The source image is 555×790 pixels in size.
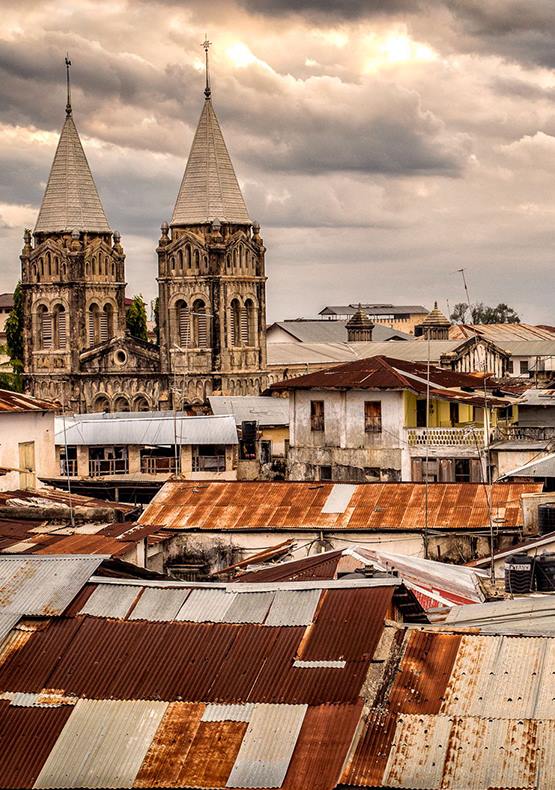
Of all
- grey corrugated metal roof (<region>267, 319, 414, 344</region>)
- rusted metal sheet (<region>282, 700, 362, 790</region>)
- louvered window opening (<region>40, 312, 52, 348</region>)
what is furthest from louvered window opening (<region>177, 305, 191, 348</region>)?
rusted metal sheet (<region>282, 700, 362, 790</region>)

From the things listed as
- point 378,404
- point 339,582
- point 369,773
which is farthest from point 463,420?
point 369,773

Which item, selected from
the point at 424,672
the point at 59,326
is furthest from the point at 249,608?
the point at 59,326

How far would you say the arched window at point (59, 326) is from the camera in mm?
95312

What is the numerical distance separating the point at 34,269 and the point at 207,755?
3222 inches

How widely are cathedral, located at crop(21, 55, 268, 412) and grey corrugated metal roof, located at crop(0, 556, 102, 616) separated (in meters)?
71.8

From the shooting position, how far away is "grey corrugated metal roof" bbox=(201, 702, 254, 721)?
16656 mm

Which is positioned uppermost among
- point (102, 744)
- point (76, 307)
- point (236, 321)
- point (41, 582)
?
point (76, 307)

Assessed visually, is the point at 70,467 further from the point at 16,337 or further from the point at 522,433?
the point at 16,337

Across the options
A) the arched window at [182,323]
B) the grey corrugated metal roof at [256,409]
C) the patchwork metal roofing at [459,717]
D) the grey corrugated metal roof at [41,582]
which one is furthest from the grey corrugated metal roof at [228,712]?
the arched window at [182,323]

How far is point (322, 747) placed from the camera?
629 inches

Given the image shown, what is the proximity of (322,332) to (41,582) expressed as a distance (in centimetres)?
11309

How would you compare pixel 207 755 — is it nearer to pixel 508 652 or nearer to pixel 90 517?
pixel 508 652

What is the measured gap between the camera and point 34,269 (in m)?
95.9

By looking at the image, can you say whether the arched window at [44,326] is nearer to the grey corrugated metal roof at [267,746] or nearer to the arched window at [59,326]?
the arched window at [59,326]
